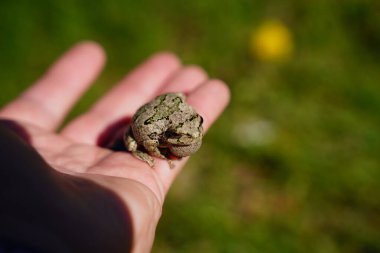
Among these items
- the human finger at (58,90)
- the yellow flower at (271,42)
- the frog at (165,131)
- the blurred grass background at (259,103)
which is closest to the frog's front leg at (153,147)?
the frog at (165,131)

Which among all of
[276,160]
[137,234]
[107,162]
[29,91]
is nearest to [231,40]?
[276,160]

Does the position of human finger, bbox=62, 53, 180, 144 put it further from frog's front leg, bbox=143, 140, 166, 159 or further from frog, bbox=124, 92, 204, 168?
frog's front leg, bbox=143, 140, 166, 159

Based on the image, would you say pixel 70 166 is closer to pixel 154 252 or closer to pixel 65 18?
pixel 154 252

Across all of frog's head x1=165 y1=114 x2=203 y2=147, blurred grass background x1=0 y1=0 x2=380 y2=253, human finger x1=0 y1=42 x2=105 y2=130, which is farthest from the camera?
blurred grass background x1=0 y1=0 x2=380 y2=253

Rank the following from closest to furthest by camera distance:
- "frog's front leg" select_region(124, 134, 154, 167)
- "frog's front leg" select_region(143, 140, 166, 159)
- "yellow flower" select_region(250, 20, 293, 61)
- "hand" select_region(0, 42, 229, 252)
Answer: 1. "hand" select_region(0, 42, 229, 252)
2. "frog's front leg" select_region(124, 134, 154, 167)
3. "frog's front leg" select_region(143, 140, 166, 159)
4. "yellow flower" select_region(250, 20, 293, 61)

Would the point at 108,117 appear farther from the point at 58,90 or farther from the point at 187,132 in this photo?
the point at 187,132

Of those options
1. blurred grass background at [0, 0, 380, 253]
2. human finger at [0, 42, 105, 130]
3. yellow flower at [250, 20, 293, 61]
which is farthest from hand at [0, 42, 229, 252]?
yellow flower at [250, 20, 293, 61]
